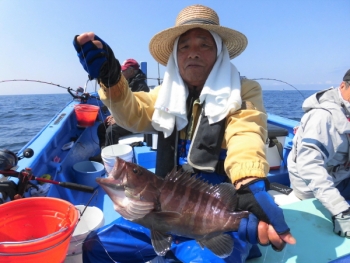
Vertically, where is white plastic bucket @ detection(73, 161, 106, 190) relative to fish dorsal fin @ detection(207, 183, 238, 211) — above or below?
below

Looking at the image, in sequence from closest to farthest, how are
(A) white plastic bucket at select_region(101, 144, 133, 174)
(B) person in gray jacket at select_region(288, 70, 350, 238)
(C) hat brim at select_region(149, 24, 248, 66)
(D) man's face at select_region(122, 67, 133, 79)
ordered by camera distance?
(C) hat brim at select_region(149, 24, 248, 66) → (B) person in gray jacket at select_region(288, 70, 350, 238) → (A) white plastic bucket at select_region(101, 144, 133, 174) → (D) man's face at select_region(122, 67, 133, 79)

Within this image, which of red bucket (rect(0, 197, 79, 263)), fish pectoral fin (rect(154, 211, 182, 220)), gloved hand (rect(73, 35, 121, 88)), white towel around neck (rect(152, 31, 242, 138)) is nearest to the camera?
red bucket (rect(0, 197, 79, 263))

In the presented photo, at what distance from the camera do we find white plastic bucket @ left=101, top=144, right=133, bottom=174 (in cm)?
393

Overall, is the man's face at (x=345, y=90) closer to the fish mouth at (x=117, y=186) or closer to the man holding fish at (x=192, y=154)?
the man holding fish at (x=192, y=154)

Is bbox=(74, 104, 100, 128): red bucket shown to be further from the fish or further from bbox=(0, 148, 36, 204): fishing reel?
the fish

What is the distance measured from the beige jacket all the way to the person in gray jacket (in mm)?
1075

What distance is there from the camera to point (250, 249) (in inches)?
80.6

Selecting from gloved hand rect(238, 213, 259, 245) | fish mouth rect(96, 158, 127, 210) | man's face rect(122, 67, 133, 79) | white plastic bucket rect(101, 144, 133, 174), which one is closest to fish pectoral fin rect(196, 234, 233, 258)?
gloved hand rect(238, 213, 259, 245)

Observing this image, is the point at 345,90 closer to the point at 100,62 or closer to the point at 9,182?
the point at 100,62

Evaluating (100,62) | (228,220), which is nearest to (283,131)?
(228,220)

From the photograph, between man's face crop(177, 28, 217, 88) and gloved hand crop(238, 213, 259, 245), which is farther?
man's face crop(177, 28, 217, 88)

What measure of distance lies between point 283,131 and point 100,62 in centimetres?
333

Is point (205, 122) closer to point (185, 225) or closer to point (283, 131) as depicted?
point (185, 225)

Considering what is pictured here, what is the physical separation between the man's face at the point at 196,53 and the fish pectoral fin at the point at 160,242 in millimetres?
1404
